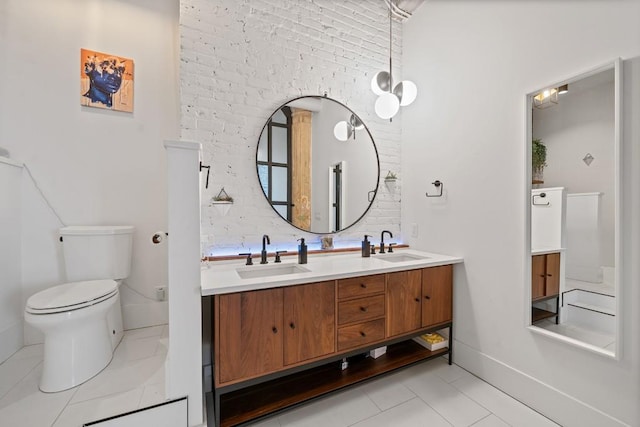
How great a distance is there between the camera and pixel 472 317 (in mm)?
1998

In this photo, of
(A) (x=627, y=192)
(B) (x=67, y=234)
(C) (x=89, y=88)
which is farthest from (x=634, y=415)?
(C) (x=89, y=88)

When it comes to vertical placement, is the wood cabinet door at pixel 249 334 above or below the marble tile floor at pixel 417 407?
above

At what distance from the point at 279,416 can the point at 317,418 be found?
0.23m

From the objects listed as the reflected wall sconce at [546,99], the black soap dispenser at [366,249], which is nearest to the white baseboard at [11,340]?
the black soap dispenser at [366,249]

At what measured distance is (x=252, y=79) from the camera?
83.1 inches

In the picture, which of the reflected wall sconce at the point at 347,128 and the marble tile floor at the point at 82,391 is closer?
the marble tile floor at the point at 82,391

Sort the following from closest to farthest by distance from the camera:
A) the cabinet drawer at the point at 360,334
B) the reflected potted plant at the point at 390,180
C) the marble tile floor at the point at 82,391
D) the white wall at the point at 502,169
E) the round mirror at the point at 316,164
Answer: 1. the white wall at the point at 502,169
2. the marble tile floor at the point at 82,391
3. the cabinet drawer at the point at 360,334
4. the round mirror at the point at 316,164
5. the reflected potted plant at the point at 390,180

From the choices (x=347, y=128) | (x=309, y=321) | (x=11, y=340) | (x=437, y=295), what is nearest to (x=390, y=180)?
(x=347, y=128)

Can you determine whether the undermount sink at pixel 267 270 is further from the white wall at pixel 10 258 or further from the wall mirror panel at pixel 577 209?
the white wall at pixel 10 258

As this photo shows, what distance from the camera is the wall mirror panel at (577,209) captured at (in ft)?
4.31

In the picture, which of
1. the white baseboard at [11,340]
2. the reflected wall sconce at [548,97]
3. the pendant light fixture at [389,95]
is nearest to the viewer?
the reflected wall sconce at [548,97]

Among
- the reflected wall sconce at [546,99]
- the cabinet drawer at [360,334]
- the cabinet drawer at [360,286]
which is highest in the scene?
the reflected wall sconce at [546,99]

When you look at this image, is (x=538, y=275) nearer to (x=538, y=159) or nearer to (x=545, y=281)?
(x=545, y=281)

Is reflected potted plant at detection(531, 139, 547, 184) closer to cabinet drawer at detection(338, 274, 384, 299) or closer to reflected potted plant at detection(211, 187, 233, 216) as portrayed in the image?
cabinet drawer at detection(338, 274, 384, 299)
